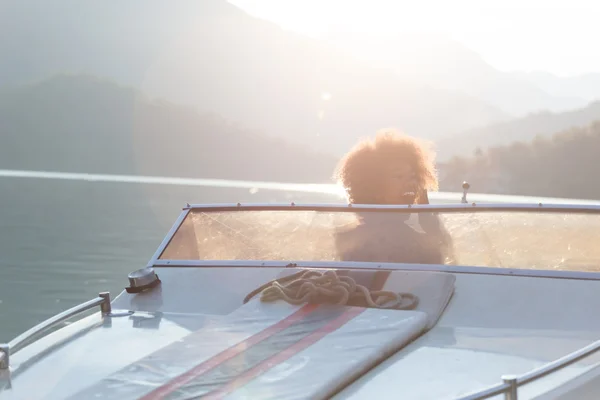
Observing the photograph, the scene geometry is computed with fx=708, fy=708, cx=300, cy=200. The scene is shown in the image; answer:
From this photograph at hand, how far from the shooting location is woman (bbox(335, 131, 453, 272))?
3746mm

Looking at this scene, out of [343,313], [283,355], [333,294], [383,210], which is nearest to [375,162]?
[383,210]

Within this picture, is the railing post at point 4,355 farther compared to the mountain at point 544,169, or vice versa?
the mountain at point 544,169

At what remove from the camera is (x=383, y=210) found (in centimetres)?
399

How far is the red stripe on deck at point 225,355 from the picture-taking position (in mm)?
2332

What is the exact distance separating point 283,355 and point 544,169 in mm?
92973

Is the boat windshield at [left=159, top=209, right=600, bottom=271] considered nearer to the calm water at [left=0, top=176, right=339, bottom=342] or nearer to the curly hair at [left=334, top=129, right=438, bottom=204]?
the curly hair at [left=334, top=129, right=438, bottom=204]

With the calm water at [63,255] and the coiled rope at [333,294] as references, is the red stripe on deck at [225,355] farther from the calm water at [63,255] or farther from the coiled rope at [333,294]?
the calm water at [63,255]

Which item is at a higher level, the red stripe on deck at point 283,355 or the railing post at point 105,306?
the railing post at point 105,306

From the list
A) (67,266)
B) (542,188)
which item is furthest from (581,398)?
(542,188)

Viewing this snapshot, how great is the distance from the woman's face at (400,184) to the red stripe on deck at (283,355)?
4.36 feet

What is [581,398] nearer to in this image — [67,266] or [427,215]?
[427,215]

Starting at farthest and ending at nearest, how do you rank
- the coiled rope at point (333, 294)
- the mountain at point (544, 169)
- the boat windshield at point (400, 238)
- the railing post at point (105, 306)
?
the mountain at point (544, 169) < the boat windshield at point (400, 238) < the railing post at point (105, 306) < the coiled rope at point (333, 294)

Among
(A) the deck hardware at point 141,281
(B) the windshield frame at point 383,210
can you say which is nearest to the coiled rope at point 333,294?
(B) the windshield frame at point 383,210

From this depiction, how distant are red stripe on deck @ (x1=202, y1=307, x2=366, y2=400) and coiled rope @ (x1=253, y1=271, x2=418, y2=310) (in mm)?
122
